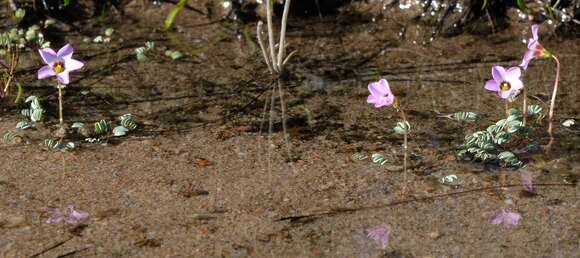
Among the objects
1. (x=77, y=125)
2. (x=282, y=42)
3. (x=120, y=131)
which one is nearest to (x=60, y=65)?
(x=77, y=125)

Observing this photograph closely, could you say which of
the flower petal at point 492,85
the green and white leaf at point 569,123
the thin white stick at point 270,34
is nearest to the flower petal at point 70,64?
the thin white stick at point 270,34

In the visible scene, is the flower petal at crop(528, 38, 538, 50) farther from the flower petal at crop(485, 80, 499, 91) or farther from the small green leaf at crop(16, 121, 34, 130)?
the small green leaf at crop(16, 121, 34, 130)

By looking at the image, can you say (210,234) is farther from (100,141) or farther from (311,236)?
(100,141)

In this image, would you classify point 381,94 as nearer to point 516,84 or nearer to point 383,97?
point 383,97

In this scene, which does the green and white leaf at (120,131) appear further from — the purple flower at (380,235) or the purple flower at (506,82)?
the purple flower at (506,82)

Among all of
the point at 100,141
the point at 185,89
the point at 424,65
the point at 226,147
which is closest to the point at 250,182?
the point at 226,147

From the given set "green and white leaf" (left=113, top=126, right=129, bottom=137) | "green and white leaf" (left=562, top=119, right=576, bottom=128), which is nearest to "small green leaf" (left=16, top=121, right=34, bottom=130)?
"green and white leaf" (left=113, top=126, right=129, bottom=137)
